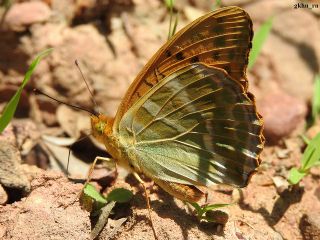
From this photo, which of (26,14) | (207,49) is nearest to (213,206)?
(207,49)

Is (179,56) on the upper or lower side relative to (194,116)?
upper

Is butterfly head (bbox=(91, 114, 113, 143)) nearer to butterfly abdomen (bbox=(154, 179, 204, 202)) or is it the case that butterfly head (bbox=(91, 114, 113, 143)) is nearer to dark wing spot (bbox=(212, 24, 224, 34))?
butterfly abdomen (bbox=(154, 179, 204, 202))

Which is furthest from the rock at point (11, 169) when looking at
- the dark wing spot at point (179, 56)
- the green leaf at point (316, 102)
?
the green leaf at point (316, 102)

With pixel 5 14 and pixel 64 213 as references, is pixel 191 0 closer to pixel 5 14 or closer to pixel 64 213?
pixel 5 14

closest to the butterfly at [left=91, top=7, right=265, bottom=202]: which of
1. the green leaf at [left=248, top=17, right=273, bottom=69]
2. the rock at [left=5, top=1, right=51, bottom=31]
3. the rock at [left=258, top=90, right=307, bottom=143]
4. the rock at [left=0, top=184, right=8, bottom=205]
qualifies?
the rock at [left=0, top=184, right=8, bottom=205]

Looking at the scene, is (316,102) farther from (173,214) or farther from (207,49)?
(173,214)

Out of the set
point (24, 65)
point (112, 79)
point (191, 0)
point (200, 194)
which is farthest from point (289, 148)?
point (24, 65)
